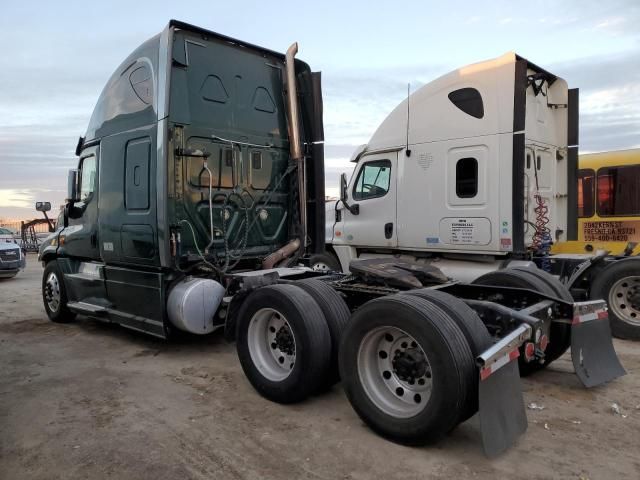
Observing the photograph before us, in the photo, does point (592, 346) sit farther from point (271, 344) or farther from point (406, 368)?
point (271, 344)

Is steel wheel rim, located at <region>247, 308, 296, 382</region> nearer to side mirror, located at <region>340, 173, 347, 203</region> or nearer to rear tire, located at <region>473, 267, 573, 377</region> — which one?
rear tire, located at <region>473, 267, 573, 377</region>

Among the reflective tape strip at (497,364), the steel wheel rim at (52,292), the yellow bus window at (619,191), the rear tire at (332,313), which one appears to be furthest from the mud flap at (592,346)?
the steel wheel rim at (52,292)

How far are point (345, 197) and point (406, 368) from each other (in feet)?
19.0

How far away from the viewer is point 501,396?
10.9 feet

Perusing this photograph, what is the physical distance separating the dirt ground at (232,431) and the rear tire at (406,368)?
205 mm

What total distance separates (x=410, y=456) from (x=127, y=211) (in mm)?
4393

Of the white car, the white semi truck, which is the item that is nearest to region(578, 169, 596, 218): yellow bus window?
the white semi truck

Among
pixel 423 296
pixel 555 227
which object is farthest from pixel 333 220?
pixel 423 296

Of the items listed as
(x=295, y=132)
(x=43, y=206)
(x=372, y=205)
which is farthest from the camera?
(x=372, y=205)

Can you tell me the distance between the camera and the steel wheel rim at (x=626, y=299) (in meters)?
6.69

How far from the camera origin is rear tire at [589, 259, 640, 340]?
6.65 metres

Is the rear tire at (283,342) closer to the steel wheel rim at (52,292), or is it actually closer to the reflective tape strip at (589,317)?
the reflective tape strip at (589,317)

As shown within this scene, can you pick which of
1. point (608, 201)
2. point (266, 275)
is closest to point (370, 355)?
point (266, 275)

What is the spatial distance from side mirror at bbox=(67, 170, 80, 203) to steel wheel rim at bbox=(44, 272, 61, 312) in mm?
1264
